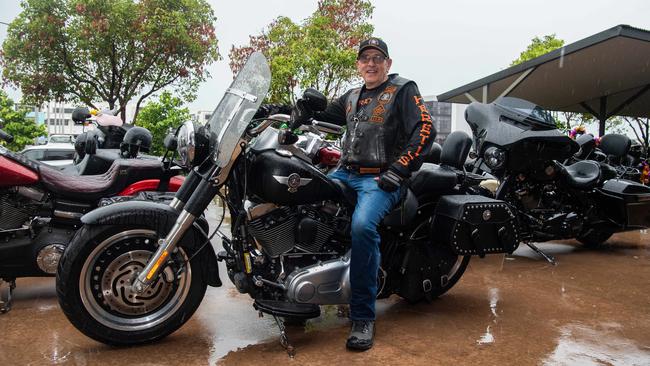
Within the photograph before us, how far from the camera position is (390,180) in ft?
11.1

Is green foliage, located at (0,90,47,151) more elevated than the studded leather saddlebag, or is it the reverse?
green foliage, located at (0,90,47,151)

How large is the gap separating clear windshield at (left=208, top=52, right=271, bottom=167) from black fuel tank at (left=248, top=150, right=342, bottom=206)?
21cm

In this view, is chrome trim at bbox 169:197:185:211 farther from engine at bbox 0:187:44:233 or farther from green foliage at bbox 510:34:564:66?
green foliage at bbox 510:34:564:66

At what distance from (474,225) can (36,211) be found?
3.23 m

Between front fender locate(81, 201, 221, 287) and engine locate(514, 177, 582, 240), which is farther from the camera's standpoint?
engine locate(514, 177, 582, 240)

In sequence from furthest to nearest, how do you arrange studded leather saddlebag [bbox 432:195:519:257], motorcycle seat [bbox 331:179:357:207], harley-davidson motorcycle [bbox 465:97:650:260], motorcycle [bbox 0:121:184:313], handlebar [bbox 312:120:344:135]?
harley-davidson motorcycle [bbox 465:97:650:260]
motorcycle [bbox 0:121:184:313]
studded leather saddlebag [bbox 432:195:519:257]
motorcycle seat [bbox 331:179:357:207]
handlebar [bbox 312:120:344:135]

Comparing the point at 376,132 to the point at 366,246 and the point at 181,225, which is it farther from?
the point at 181,225

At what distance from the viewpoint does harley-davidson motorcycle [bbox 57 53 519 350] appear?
10.3ft

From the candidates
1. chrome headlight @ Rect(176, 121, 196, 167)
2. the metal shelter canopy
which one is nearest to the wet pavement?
chrome headlight @ Rect(176, 121, 196, 167)

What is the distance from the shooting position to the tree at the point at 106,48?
21.2 m

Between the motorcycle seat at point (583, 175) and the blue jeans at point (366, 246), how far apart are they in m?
3.64

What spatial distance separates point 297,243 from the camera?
11.2ft

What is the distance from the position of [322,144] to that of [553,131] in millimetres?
2748

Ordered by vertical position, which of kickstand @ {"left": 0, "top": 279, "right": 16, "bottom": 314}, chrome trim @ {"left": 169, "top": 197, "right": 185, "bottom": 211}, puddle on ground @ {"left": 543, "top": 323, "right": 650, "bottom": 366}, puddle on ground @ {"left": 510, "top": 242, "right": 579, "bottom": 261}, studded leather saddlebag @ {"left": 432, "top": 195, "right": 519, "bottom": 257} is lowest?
puddle on ground @ {"left": 543, "top": 323, "right": 650, "bottom": 366}
